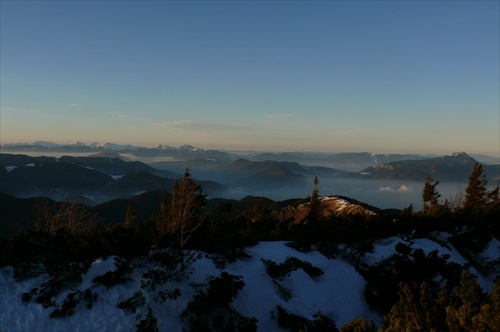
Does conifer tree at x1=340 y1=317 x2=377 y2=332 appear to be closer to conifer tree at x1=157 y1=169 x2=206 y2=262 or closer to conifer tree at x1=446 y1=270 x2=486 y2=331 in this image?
conifer tree at x1=446 y1=270 x2=486 y2=331

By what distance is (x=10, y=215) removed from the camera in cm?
17962

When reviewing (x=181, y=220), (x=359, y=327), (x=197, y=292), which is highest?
(x=181, y=220)

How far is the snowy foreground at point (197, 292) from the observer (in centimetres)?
1295

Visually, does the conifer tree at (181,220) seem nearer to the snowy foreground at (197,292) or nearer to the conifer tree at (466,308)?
the snowy foreground at (197,292)

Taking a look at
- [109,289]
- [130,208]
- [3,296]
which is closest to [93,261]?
[109,289]

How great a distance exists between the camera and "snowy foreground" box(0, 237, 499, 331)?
1295 centimetres

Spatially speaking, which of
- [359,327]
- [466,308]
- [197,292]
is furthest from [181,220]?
[466,308]

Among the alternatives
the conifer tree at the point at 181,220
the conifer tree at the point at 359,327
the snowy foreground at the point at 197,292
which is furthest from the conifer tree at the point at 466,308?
the conifer tree at the point at 181,220

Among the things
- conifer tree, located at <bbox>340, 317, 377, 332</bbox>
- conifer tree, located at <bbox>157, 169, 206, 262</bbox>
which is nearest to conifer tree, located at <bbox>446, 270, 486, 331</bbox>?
conifer tree, located at <bbox>340, 317, 377, 332</bbox>

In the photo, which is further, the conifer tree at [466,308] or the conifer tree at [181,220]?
the conifer tree at [181,220]

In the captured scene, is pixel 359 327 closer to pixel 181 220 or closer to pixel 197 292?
pixel 197 292

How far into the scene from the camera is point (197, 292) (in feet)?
50.1

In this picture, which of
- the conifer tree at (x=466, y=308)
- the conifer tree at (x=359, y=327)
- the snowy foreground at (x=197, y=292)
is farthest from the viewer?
the snowy foreground at (x=197, y=292)

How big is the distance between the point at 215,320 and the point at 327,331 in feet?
16.9
